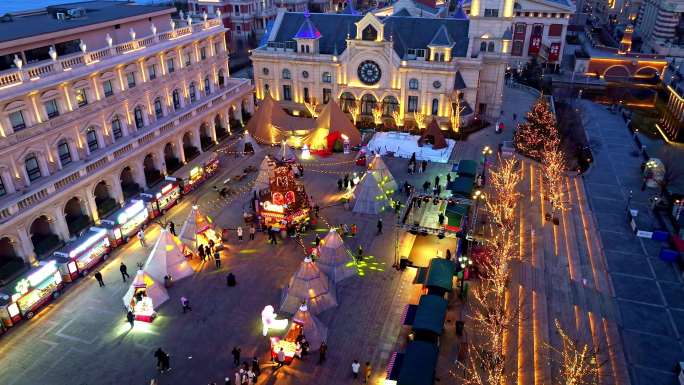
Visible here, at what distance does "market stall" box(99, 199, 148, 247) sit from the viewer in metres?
38.1

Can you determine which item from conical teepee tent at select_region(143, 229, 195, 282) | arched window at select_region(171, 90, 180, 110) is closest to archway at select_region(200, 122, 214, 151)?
arched window at select_region(171, 90, 180, 110)

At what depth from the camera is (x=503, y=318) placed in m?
27.7

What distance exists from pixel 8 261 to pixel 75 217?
6.48m

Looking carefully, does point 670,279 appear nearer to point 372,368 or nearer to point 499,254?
point 499,254

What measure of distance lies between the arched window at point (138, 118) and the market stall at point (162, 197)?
18.3 feet

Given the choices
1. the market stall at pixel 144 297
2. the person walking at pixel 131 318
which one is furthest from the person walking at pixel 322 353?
the person walking at pixel 131 318

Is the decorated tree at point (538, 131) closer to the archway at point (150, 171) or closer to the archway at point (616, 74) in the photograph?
the archway at point (150, 171)

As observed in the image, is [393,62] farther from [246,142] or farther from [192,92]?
[192,92]

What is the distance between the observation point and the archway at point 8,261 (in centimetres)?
3353

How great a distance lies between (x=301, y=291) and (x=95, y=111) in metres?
22.9

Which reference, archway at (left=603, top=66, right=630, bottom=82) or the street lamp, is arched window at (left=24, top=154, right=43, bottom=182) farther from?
archway at (left=603, top=66, right=630, bottom=82)

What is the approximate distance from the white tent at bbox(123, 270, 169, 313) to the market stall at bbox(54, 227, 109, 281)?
4950 mm

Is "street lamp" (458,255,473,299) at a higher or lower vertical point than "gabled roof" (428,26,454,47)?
lower

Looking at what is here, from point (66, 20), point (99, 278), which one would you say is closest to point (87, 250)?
point (99, 278)
